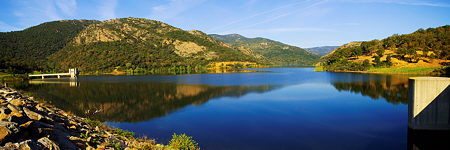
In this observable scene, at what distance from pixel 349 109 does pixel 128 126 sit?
2148 cm

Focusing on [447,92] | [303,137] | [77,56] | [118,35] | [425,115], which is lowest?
[303,137]

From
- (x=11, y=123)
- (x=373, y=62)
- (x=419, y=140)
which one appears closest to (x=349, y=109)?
(x=419, y=140)

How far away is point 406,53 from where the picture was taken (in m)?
83.4

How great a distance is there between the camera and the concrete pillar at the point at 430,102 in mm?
15500

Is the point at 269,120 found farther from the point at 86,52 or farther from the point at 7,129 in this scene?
the point at 86,52

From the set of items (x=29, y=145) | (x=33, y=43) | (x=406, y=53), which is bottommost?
(x=29, y=145)

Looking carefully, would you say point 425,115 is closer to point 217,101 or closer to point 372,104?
point 372,104

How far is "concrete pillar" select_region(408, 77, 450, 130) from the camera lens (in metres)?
15.5

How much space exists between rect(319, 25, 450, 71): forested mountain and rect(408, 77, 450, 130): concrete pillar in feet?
252

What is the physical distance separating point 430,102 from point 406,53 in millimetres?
83913

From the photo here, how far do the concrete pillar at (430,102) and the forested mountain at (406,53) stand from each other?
76.7 m

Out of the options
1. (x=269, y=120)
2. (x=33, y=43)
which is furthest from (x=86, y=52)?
(x=269, y=120)

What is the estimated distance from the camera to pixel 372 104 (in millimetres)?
27609

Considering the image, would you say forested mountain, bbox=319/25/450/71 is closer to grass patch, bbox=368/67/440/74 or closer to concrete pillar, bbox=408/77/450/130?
grass patch, bbox=368/67/440/74
